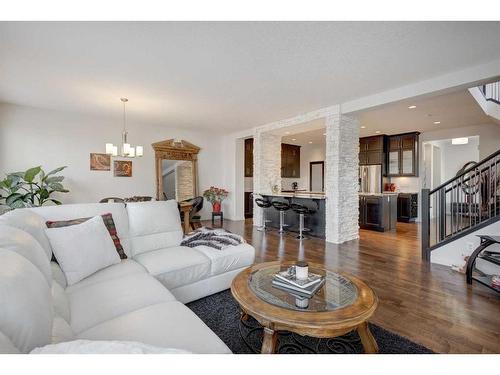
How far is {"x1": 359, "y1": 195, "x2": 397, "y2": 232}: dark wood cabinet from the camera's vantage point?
18.7 ft

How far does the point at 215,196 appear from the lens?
6.78 m

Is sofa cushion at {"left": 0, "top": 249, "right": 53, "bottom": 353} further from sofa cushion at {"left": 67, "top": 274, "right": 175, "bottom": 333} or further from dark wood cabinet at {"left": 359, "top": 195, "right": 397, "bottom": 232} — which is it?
dark wood cabinet at {"left": 359, "top": 195, "right": 397, "bottom": 232}

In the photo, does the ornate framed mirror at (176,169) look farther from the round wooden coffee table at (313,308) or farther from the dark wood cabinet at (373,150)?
the dark wood cabinet at (373,150)

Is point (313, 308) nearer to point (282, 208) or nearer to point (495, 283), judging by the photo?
point (495, 283)

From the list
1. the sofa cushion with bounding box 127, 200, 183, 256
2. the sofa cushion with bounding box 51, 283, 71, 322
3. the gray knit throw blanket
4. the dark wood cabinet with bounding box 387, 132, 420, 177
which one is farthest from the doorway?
the sofa cushion with bounding box 51, 283, 71, 322

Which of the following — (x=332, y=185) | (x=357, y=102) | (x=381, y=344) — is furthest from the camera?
(x=332, y=185)

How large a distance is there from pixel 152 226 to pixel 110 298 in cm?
115

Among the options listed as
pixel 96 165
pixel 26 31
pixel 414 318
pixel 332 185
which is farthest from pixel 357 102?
pixel 96 165

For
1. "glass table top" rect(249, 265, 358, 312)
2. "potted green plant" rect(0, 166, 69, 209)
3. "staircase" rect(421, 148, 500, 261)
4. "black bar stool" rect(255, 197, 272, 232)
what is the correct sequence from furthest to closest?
"black bar stool" rect(255, 197, 272, 232) → "potted green plant" rect(0, 166, 69, 209) → "staircase" rect(421, 148, 500, 261) → "glass table top" rect(249, 265, 358, 312)

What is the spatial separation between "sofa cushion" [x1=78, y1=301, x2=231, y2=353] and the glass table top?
45 cm

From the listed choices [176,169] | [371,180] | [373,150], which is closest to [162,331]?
[176,169]

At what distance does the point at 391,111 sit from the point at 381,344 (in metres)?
4.67
